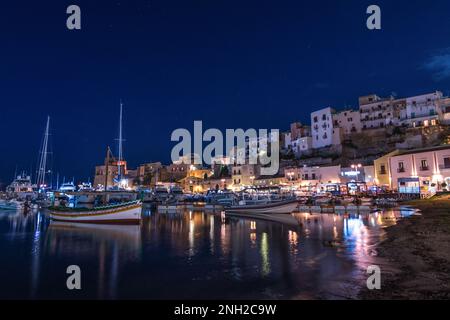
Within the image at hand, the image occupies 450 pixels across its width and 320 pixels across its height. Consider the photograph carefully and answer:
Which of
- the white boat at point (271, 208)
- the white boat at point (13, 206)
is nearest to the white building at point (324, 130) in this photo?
the white boat at point (271, 208)

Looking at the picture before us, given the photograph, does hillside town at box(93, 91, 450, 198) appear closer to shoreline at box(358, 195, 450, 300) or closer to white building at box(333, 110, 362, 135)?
white building at box(333, 110, 362, 135)

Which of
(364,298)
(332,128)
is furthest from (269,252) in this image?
(332,128)

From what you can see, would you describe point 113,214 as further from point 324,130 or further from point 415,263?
point 324,130

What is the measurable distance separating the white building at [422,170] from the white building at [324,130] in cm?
2257

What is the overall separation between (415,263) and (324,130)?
60539 millimetres

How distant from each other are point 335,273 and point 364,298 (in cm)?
244

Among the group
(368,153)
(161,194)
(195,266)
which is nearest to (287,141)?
(368,153)

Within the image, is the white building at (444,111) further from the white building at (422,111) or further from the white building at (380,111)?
the white building at (380,111)

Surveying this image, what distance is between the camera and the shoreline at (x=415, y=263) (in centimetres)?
753

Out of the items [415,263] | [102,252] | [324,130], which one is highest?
[324,130]

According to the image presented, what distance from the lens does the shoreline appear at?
7.53 m

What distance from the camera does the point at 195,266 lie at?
1162 centimetres
